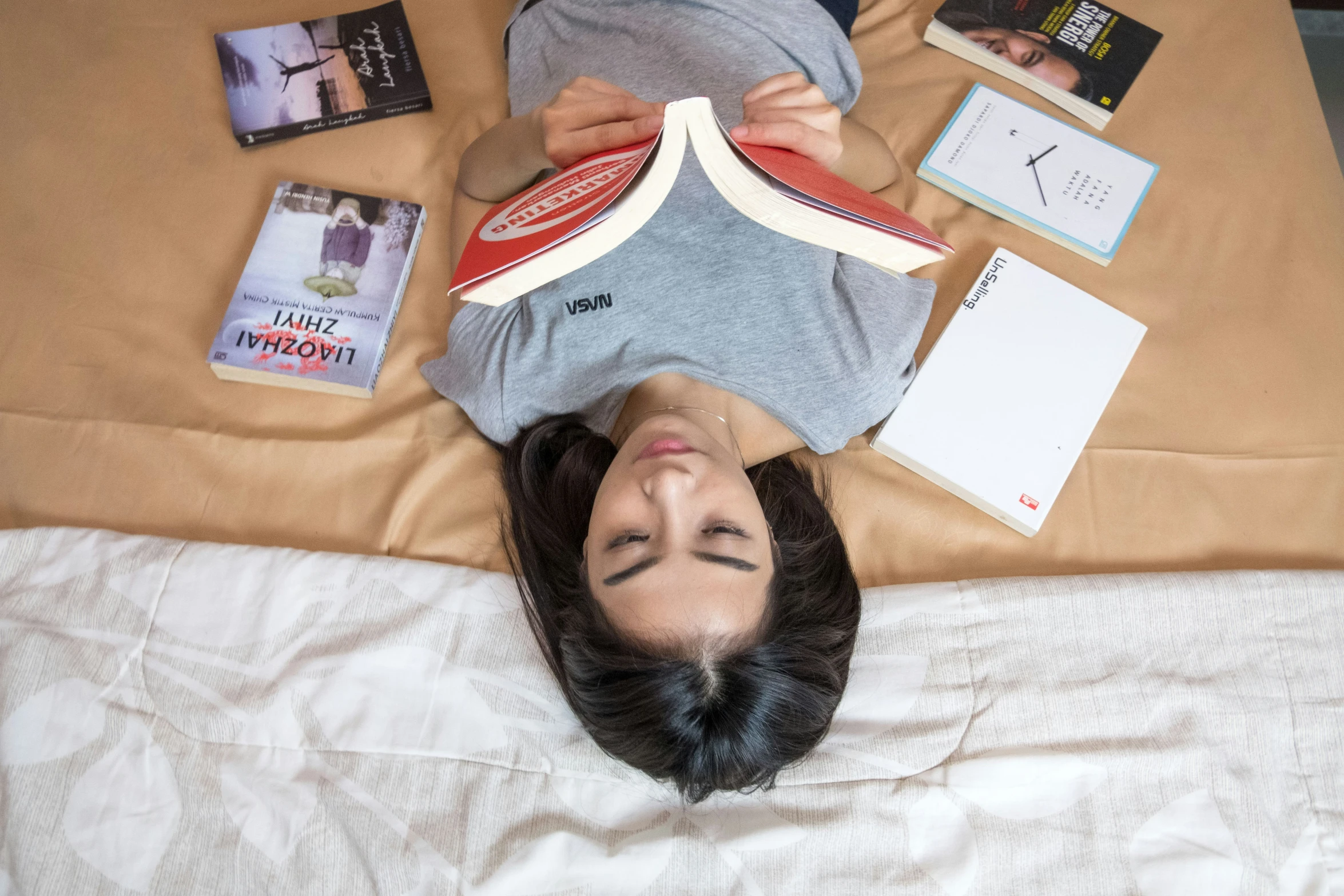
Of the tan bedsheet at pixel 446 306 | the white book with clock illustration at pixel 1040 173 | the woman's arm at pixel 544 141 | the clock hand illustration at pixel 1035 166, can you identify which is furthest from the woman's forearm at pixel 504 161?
the clock hand illustration at pixel 1035 166

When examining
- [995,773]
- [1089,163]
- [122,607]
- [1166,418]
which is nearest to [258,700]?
[122,607]

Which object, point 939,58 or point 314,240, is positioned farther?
point 939,58

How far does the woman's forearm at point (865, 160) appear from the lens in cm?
104

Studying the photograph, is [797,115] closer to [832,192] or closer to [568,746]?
[832,192]

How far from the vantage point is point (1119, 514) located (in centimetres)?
99

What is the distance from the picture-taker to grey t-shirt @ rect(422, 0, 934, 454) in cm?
93

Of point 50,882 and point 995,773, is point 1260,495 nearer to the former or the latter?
point 995,773

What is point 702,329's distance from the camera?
94 cm

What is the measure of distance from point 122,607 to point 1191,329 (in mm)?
1355

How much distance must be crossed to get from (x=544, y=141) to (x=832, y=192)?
34 centimetres

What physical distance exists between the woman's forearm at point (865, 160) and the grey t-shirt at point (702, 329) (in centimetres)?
13

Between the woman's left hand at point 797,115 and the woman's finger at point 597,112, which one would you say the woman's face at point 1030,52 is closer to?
the woman's left hand at point 797,115

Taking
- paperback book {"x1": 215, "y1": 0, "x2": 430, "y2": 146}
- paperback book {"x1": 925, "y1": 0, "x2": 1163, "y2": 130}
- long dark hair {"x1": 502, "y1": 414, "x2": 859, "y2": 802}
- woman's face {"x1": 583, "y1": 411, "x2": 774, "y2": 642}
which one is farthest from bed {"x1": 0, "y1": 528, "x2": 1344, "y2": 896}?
paperback book {"x1": 925, "y1": 0, "x2": 1163, "y2": 130}

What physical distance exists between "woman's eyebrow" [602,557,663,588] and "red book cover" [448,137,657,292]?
30 cm
